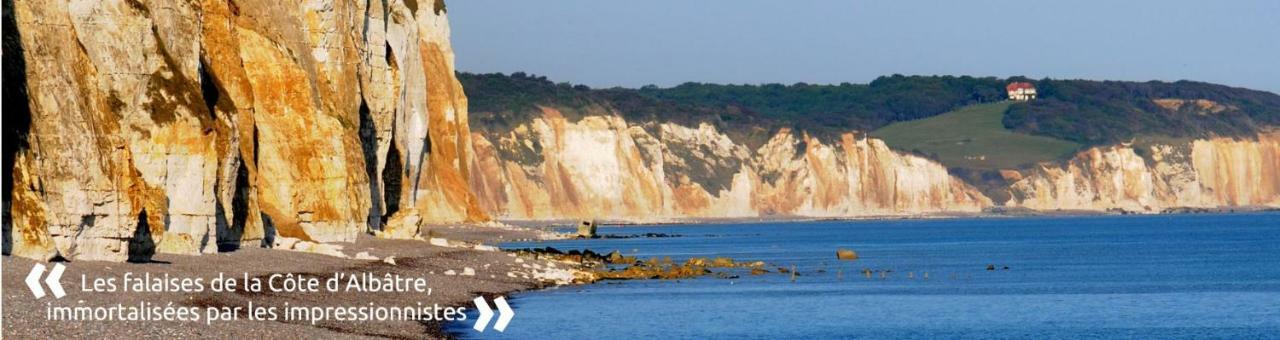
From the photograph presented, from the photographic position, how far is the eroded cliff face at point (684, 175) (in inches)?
6009

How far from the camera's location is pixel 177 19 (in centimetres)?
4219

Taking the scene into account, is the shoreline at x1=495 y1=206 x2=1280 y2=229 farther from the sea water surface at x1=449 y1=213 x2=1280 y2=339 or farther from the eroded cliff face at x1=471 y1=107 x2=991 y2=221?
the sea water surface at x1=449 y1=213 x2=1280 y2=339

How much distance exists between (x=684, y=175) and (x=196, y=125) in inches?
4968

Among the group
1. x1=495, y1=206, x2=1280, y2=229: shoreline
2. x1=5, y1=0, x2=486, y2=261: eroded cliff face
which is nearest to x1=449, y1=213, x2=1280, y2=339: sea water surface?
x1=5, y1=0, x2=486, y2=261: eroded cliff face

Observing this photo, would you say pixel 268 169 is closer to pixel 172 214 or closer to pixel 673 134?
pixel 172 214

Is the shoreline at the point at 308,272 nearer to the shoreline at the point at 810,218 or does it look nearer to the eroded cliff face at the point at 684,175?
the shoreline at the point at 810,218

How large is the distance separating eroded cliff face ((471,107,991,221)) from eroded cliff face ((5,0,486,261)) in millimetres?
Result: 82949

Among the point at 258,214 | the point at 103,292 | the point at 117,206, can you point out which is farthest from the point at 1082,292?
the point at 103,292

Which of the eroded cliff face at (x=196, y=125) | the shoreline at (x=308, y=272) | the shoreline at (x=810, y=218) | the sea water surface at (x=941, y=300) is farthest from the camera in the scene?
the shoreline at (x=810, y=218)

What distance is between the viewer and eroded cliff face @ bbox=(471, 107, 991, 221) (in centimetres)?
15262

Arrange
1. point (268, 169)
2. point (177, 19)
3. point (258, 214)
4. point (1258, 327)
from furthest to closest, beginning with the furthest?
1. point (268, 169)
2. point (258, 214)
3. point (177, 19)
4. point (1258, 327)

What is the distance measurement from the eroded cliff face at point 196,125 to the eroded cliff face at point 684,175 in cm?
8295

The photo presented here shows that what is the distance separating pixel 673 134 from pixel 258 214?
12450cm

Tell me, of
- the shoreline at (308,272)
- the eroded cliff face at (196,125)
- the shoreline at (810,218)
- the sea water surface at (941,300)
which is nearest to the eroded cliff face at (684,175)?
the shoreline at (810,218)
